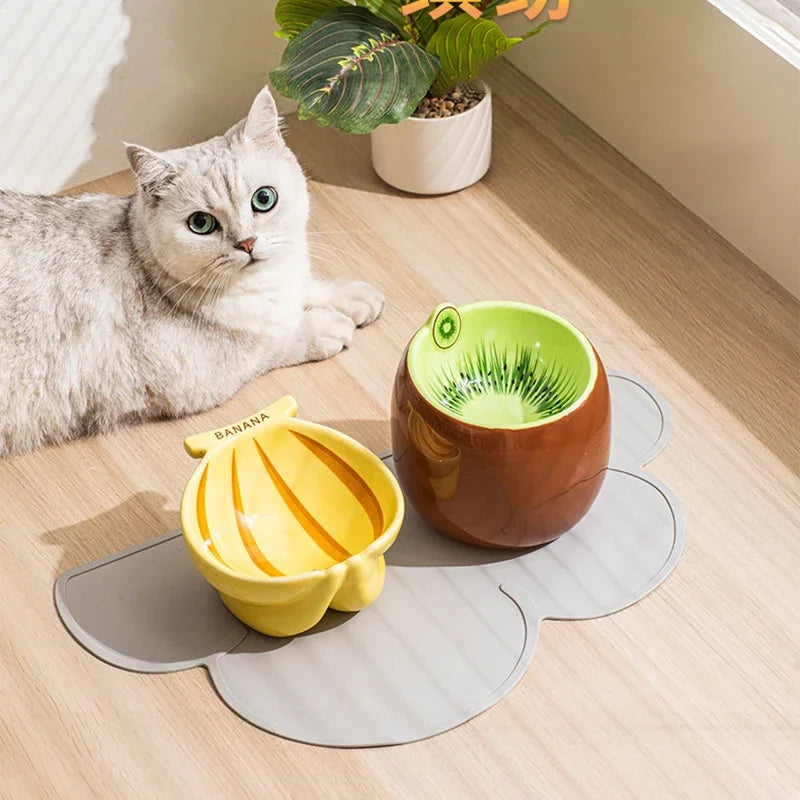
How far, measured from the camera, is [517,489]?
1.37 metres

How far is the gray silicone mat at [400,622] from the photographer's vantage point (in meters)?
1.36

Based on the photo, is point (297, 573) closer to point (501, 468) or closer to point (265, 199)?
point (501, 468)

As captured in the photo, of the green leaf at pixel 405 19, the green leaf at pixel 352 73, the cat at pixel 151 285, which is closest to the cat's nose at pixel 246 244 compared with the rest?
the cat at pixel 151 285

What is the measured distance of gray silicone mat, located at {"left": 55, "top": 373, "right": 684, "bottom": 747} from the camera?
4.47 feet

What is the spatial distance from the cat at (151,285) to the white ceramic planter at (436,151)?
1.05ft

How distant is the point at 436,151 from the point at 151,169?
1.78 ft

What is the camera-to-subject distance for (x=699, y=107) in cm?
187

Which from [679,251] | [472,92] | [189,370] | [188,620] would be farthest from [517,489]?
[472,92]

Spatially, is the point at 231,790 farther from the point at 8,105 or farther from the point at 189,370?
the point at 8,105

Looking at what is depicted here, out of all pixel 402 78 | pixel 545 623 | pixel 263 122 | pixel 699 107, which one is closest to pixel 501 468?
pixel 545 623

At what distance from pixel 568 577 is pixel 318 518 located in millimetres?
300

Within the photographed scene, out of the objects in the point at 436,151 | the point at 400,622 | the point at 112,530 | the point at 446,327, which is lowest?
the point at 112,530

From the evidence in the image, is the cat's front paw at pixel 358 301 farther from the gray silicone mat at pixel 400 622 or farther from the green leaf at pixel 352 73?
the gray silicone mat at pixel 400 622

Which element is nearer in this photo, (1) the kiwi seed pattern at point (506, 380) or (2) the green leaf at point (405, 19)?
(1) the kiwi seed pattern at point (506, 380)
